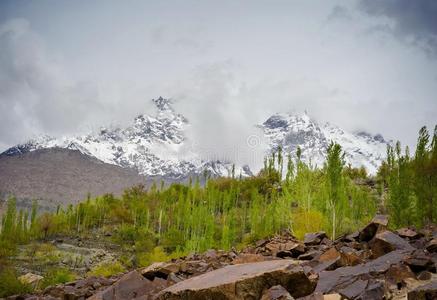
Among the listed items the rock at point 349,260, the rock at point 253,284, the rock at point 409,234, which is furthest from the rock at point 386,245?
the rock at point 253,284

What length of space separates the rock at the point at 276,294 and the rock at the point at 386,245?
5062 mm

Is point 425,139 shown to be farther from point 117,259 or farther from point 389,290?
point 117,259

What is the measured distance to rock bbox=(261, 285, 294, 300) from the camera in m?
6.96

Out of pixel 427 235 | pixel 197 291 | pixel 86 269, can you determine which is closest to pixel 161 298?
pixel 197 291

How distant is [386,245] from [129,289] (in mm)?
6990

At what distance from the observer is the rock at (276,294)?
6.96m

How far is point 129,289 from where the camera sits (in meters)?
11.1

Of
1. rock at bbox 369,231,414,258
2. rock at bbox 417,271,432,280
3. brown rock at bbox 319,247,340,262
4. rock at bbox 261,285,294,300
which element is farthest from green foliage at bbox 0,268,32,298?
rock at bbox 417,271,432,280

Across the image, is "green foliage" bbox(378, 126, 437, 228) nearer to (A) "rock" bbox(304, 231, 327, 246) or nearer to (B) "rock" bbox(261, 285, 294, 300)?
(A) "rock" bbox(304, 231, 327, 246)

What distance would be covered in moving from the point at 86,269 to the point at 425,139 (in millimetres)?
39576

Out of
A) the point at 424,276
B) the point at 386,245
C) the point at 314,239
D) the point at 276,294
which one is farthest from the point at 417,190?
the point at 276,294

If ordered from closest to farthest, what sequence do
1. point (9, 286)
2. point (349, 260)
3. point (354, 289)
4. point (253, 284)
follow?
point (354, 289) → point (253, 284) → point (349, 260) → point (9, 286)

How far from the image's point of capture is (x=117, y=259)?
2089 inches

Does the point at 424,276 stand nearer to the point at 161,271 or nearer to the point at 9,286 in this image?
the point at 161,271
